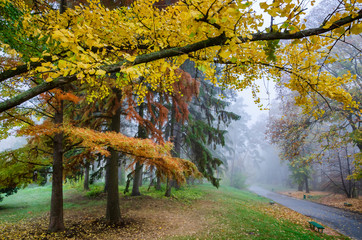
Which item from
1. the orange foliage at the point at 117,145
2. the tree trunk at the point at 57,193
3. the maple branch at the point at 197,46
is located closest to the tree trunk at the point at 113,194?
the orange foliage at the point at 117,145

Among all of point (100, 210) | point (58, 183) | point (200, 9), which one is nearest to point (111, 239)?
point (58, 183)

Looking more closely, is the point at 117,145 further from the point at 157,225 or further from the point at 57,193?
the point at 157,225

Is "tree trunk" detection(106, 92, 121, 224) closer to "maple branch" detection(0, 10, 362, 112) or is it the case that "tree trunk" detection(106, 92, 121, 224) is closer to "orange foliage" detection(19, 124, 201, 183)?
"orange foliage" detection(19, 124, 201, 183)

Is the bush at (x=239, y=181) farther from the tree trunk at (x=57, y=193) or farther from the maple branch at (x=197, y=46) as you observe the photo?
the maple branch at (x=197, y=46)

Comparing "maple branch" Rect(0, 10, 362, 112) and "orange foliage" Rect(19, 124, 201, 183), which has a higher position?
"maple branch" Rect(0, 10, 362, 112)

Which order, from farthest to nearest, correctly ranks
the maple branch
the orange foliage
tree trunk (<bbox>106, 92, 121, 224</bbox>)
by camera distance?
1. tree trunk (<bbox>106, 92, 121, 224</bbox>)
2. the orange foliage
3. the maple branch

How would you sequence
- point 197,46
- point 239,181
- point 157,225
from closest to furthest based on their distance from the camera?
point 197,46, point 157,225, point 239,181

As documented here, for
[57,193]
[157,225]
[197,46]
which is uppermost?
[197,46]

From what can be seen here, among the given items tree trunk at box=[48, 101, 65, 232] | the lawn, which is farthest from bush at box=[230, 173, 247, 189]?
tree trunk at box=[48, 101, 65, 232]

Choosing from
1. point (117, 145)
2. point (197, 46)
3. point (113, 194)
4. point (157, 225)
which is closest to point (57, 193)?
point (113, 194)

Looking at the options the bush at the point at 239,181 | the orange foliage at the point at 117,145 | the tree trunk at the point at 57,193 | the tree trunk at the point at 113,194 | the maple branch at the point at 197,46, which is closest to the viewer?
the maple branch at the point at 197,46

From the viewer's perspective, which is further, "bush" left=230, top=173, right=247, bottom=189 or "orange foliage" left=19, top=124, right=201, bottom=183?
"bush" left=230, top=173, right=247, bottom=189

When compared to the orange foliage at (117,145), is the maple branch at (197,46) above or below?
above

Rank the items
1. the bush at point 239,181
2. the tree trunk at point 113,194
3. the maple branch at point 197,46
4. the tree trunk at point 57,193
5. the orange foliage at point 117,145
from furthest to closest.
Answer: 1. the bush at point 239,181
2. the tree trunk at point 113,194
3. the tree trunk at point 57,193
4. the orange foliage at point 117,145
5. the maple branch at point 197,46
